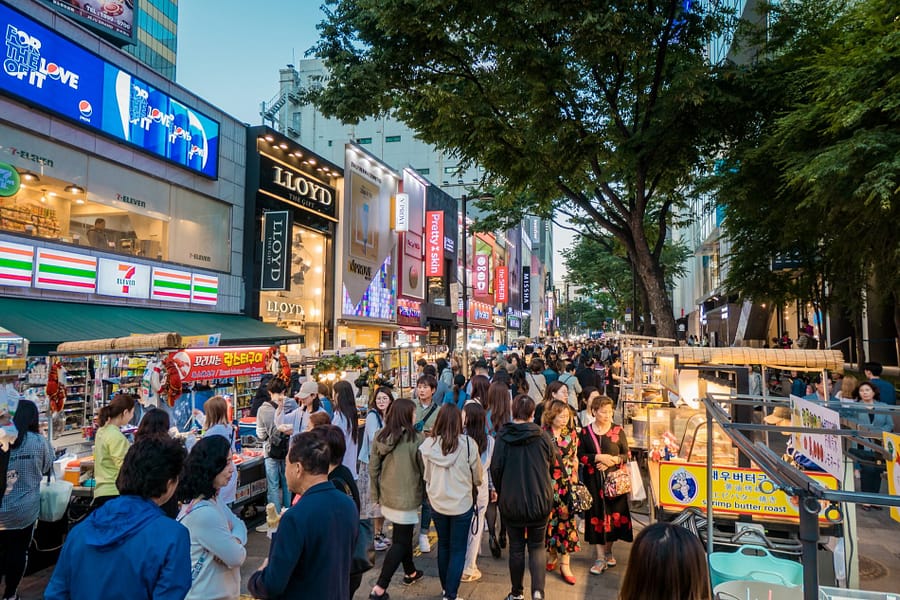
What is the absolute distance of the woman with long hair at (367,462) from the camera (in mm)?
6254

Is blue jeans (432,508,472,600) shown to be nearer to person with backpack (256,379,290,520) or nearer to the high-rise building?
person with backpack (256,379,290,520)

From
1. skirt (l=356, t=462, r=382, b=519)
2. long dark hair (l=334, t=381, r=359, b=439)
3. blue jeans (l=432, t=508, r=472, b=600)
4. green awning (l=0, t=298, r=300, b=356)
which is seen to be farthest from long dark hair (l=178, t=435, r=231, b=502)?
green awning (l=0, t=298, r=300, b=356)

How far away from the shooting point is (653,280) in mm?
12562

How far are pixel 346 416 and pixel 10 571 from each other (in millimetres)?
3278

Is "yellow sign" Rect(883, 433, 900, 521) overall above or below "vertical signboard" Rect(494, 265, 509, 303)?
below

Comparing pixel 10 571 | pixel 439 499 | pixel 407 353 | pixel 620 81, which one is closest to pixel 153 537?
pixel 439 499

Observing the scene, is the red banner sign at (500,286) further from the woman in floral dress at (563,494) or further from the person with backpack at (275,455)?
the woman in floral dress at (563,494)

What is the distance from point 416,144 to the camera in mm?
50688

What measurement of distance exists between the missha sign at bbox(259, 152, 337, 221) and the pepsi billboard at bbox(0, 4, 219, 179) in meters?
2.22

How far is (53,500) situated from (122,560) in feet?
14.7

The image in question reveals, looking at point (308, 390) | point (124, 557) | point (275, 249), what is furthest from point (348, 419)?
point (275, 249)

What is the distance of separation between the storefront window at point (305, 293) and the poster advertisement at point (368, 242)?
3.70 ft

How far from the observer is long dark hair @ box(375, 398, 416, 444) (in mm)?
5082

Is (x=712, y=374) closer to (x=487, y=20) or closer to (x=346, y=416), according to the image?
(x=487, y=20)
